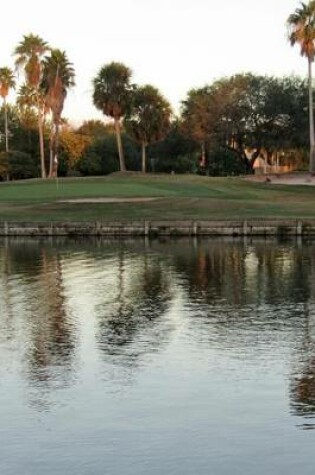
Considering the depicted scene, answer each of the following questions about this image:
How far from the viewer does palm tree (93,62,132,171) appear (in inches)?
3551

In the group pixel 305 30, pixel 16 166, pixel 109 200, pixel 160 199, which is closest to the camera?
pixel 160 199

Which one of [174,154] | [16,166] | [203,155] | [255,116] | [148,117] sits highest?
[148,117]

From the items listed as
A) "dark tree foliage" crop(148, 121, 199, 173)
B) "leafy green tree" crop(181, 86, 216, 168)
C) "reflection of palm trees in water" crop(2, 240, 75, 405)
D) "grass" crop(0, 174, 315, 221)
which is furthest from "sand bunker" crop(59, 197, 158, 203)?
"dark tree foliage" crop(148, 121, 199, 173)

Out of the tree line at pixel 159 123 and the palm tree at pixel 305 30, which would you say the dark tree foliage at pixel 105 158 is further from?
the palm tree at pixel 305 30

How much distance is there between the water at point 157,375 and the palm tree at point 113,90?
6501 cm

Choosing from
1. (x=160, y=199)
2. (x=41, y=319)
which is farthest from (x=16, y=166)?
(x=41, y=319)

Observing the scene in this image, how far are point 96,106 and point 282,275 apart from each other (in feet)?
220

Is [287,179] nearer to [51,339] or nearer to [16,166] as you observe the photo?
[16,166]

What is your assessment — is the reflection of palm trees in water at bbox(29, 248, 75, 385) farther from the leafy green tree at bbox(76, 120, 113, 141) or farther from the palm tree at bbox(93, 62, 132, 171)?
the leafy green tree at bbox(76, 120, 113, 141)

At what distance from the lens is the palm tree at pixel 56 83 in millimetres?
85625

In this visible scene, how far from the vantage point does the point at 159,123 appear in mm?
96938

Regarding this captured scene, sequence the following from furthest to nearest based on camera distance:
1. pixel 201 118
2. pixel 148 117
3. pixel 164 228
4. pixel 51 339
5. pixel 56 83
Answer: pixel 148 117
pixel 201 118
pixel 56 83
pixel 164 228
pixel 51 339

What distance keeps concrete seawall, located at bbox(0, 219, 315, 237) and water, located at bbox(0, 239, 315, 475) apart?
20279mm

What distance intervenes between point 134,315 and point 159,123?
78.8 meters
